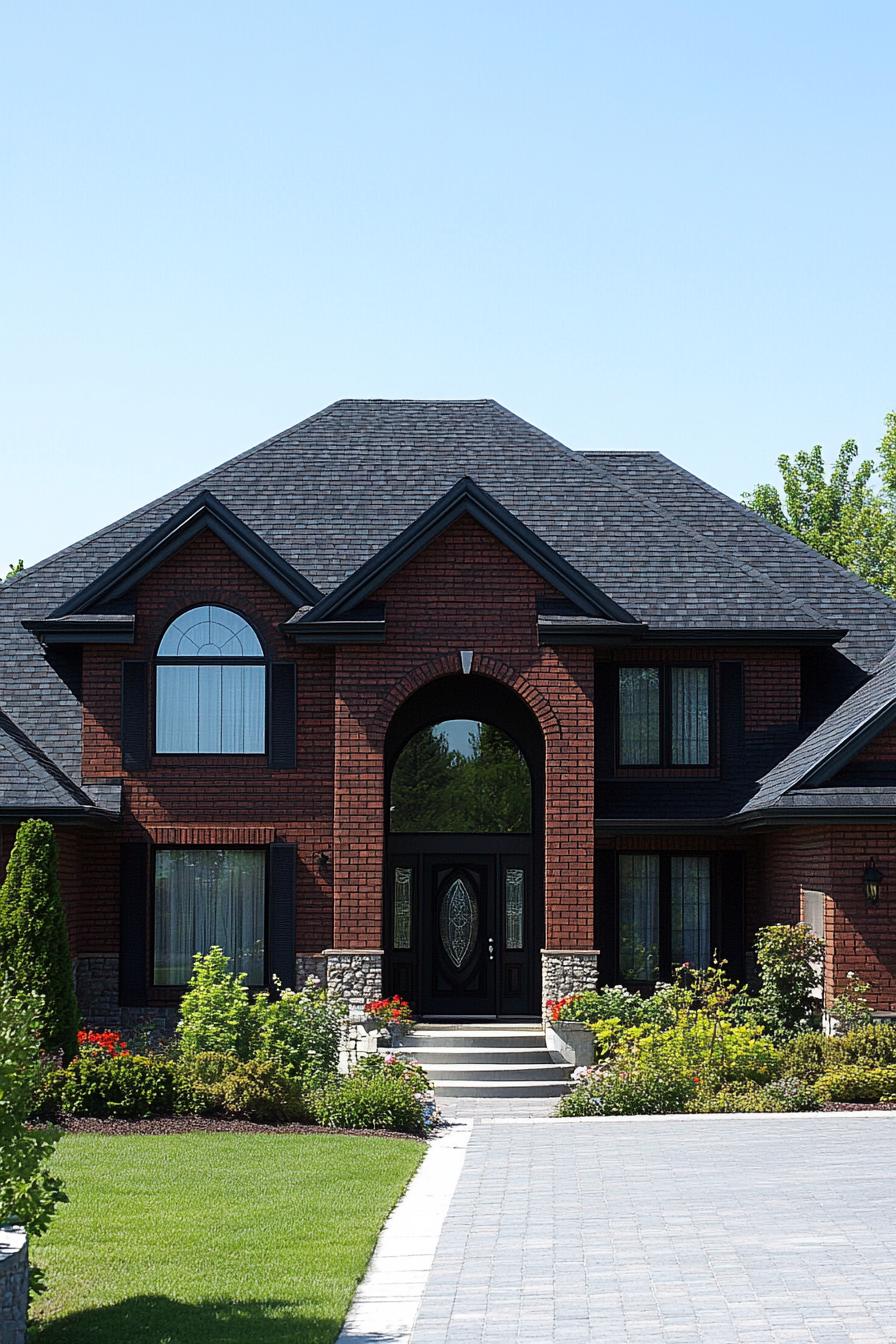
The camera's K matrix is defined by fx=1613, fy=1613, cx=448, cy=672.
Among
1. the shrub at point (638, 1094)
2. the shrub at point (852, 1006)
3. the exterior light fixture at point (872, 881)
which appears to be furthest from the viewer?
the exterior light fixture at point (872, 881)

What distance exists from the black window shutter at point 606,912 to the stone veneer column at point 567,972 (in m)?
1.46

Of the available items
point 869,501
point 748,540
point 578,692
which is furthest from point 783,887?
point 869,501

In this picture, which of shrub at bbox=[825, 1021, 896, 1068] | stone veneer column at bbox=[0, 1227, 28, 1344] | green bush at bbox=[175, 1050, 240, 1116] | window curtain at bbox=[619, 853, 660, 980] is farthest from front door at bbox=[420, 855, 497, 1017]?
stone veneer column at bbox=[0, 1227, 28, 1344]

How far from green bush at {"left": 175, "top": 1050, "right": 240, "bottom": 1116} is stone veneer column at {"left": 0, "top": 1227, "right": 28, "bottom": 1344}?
335 inches

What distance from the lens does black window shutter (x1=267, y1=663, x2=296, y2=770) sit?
880 inches

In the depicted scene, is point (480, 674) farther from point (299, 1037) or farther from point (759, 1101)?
point (759, 1101)

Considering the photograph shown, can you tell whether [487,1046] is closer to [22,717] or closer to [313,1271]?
[22,717]

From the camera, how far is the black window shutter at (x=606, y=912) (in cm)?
2306

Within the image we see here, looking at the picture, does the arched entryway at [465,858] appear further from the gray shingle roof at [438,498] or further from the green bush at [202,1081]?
the green bush at [202,1081]

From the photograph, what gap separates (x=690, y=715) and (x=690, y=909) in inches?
111

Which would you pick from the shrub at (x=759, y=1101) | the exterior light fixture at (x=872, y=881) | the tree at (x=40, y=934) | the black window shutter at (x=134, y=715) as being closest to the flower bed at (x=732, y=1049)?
the shrub at (x=759, y=1101)

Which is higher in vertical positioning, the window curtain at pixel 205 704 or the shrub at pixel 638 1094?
the window curtain at pixel 205 704

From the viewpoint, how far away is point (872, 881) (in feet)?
64.2

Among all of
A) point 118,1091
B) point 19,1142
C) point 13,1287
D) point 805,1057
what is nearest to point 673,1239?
point 19,1142
